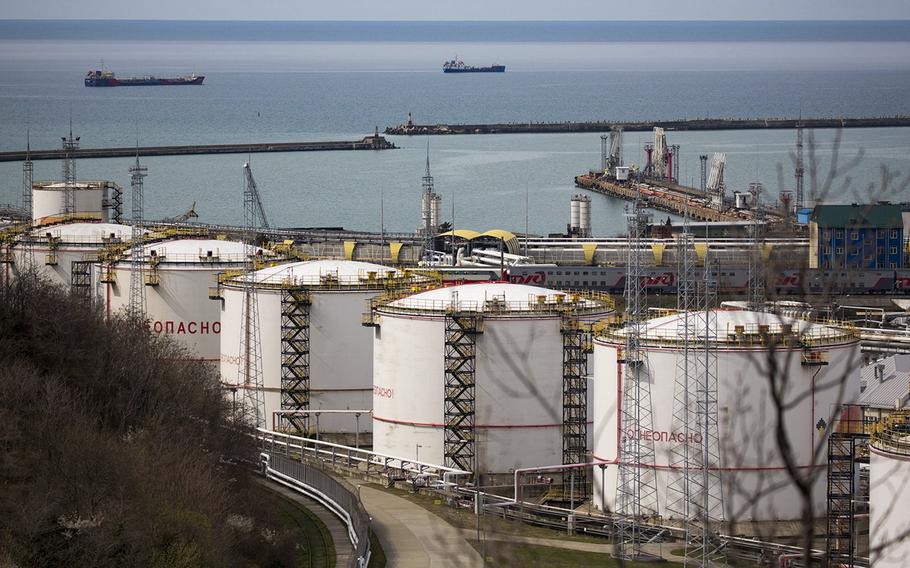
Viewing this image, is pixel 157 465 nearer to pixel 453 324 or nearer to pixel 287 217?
pixel 453 324

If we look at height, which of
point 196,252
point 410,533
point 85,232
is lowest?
point 410,533

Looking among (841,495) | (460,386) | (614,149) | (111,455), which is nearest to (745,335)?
(841,495)

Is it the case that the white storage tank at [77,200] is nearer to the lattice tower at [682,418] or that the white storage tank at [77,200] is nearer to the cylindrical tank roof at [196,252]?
the cylindrical tank roof at [196,252]

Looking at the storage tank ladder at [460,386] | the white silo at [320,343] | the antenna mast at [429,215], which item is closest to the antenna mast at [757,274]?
the storage tank ladder at [460,386]

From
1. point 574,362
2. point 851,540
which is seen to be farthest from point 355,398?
point 851,540

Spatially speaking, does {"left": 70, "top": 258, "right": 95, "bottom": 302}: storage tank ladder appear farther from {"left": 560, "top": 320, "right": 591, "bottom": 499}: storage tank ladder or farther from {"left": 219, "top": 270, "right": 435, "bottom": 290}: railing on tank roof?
{"left": 560, "top": 320, "right": 591, "bottom": 499}: storage tank ladder

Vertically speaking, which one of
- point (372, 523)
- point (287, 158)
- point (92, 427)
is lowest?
point (372, 523)

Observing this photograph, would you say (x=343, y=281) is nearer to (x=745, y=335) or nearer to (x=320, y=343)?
(x=320, y=343)

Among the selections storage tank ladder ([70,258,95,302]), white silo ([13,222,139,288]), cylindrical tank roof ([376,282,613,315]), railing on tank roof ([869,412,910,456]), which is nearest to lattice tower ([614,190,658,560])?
cylindrical tank roof ([376,282,613,315])
